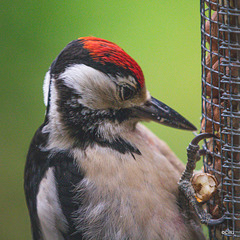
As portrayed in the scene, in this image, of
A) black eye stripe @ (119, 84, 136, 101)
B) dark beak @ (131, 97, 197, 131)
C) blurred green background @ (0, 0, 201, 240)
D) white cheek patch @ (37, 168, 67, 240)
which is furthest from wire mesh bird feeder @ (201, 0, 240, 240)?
blurred green background @ (0, 0, 201, 240)

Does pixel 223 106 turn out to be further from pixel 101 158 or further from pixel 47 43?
pixel 47 43

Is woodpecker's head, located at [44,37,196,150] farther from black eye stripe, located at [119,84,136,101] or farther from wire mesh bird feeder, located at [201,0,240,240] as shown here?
wire mesh bird feeder, located at [201,0,240,240]

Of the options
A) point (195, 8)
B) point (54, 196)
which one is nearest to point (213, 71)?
point (54, 196)

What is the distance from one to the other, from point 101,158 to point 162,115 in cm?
37

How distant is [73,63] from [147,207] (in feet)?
2.38

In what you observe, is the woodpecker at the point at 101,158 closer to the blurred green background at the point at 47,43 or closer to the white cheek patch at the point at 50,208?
the white cheek patch at the point at 50,208

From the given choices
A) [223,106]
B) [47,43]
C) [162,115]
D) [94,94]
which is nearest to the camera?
[223,106]

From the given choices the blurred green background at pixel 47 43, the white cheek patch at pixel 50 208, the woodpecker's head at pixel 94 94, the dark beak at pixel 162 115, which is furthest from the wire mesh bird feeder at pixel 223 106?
the blurred green background at pixel 47 43

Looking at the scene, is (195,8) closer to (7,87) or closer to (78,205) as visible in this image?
(7,87)

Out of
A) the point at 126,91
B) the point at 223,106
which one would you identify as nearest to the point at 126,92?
the point at 126,91

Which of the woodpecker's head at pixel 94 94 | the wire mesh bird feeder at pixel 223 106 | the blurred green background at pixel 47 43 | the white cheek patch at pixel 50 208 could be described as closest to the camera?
the wire mesh bird feeder at pixel 223 106

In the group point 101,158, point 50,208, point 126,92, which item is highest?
point 126,92

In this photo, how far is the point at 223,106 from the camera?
1954 mm

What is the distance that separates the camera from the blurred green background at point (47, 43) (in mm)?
4168
